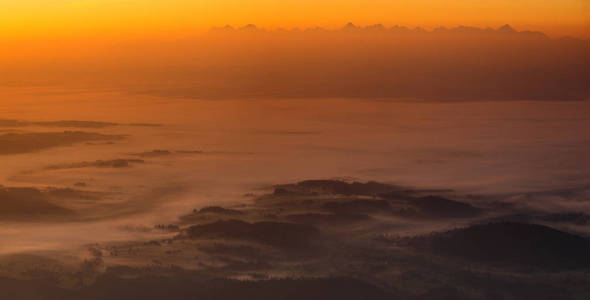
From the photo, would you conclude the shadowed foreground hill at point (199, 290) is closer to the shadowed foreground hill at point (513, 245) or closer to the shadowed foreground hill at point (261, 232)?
the shadowed foreground hill at point (513, 245)

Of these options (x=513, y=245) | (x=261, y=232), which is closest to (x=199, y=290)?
(x=261, y=232)

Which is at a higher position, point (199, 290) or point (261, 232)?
point (261, 232)

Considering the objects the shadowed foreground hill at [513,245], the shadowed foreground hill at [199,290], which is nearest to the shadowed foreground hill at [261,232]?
the shadowed foreground hill at [513,245]

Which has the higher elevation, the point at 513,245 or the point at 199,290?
the point at 513,245

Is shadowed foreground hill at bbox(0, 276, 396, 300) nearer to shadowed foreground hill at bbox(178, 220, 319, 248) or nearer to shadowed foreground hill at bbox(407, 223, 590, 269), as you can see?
shadowed foreground hill at bbox(407, 223, 590, 269)

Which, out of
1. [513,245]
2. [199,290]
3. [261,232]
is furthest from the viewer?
[261,232]

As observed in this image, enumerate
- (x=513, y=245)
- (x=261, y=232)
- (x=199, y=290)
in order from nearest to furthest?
(x=199, y=290)
(x=513, y=245)
(x=261, y=232)

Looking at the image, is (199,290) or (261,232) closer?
(199,290)

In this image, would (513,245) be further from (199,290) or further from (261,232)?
(199,290)

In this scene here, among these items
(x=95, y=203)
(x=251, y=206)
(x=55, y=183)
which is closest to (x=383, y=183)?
(x=251, y=206)
